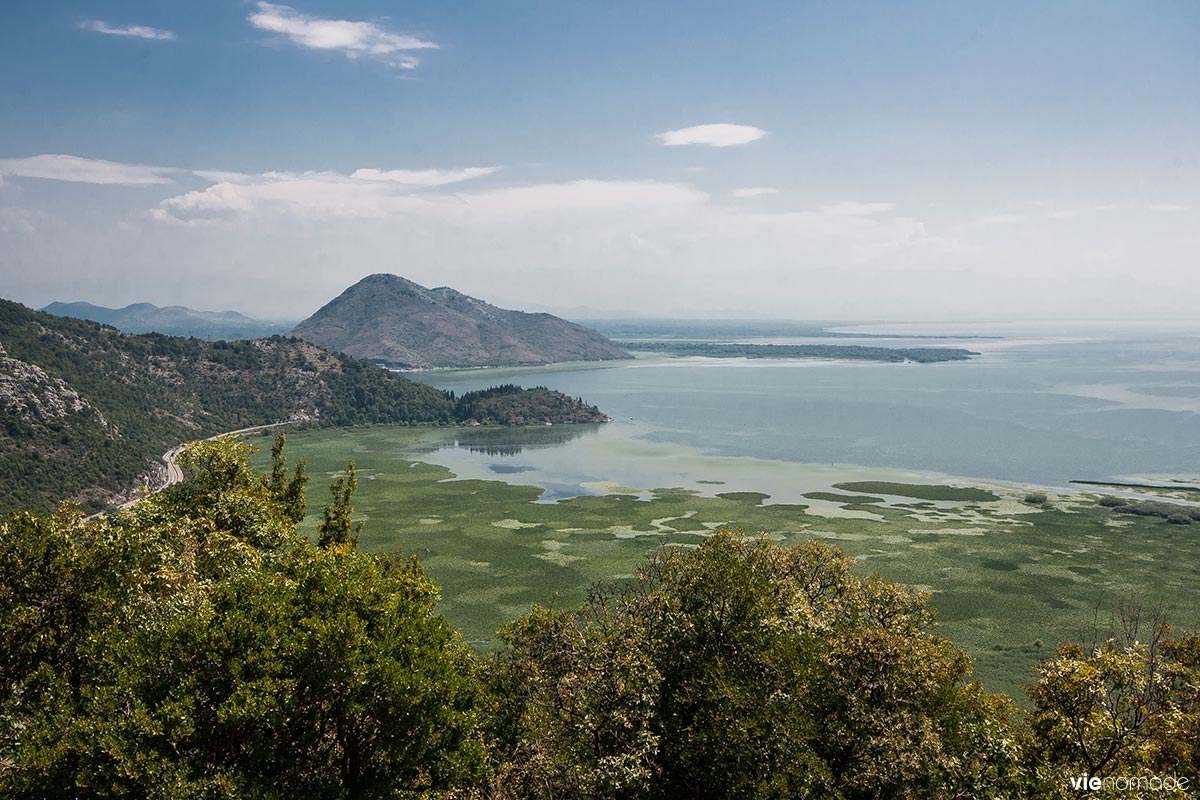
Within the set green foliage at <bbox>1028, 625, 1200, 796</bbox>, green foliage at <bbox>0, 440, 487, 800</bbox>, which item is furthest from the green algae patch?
green foliage at <bbox>0, 440, 487, 800</bbox>

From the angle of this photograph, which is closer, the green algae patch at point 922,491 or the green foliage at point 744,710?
the green foliage at point 744,710

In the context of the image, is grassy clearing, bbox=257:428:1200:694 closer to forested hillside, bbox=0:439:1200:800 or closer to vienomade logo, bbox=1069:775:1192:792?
forested hillside, bbox=0:439:1200:800

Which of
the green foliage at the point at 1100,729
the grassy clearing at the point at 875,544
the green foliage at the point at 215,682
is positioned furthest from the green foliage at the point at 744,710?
the grassy clearing at the point at 875,544

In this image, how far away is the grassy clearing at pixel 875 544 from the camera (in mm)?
70000

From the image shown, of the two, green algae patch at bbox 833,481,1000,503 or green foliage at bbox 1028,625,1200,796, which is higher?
green foliage at bbox 1028,625,1200,796

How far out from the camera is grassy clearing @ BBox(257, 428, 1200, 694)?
70.0 meters

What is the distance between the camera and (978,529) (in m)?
99.1

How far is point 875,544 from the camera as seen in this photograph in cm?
9256

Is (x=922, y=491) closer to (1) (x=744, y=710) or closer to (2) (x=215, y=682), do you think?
(1) (x=744, y=710)

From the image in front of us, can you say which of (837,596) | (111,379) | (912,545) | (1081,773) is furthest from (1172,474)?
(111,379)

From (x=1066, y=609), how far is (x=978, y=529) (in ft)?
94.0

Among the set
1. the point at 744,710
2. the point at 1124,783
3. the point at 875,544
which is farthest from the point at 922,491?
the point at 744,710

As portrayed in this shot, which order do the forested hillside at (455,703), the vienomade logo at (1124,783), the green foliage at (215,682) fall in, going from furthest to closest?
1. the forested hillside at (455,703)
2. the green foliage at (215,682)
3. the vienomade logo at (1124,783)

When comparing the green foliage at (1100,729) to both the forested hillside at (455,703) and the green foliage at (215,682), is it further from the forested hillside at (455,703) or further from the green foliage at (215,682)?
the green foliage at (215,682)
